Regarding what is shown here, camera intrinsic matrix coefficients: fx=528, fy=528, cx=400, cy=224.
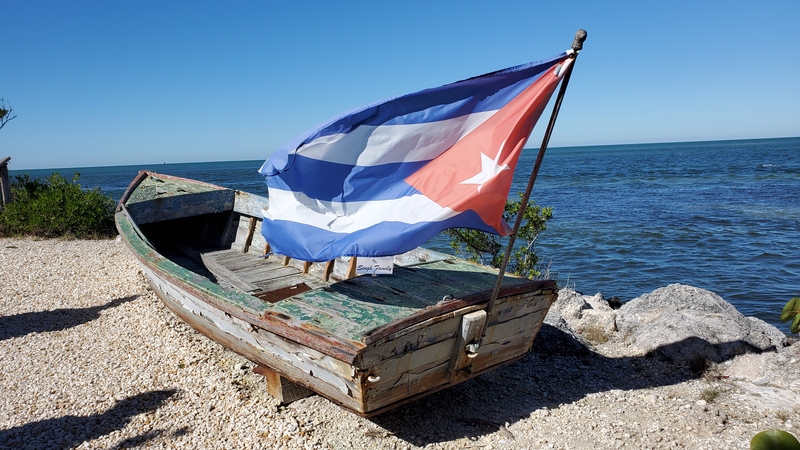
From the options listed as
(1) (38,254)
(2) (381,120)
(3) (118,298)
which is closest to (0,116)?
(1) (38,254)

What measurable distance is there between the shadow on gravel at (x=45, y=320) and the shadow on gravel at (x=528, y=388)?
191 inches

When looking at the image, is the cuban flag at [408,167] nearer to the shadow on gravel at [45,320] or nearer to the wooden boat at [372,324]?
the wooden boat at [372,324]

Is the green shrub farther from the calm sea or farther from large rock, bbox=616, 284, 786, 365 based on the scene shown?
the calm sea

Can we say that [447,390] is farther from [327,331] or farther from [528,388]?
[327,331]

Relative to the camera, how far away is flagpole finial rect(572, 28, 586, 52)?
3.66 metres

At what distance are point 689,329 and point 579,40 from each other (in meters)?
4.37

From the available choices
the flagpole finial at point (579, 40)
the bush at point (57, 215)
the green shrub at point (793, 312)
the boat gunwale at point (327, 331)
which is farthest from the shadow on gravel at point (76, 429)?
the bush at point (57, 215)

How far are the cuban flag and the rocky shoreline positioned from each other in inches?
67.2

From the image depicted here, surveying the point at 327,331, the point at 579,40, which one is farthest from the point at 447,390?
the point at 579,40

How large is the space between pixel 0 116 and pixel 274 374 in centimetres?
1678

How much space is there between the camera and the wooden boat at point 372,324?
388 cm

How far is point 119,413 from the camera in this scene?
482 cm

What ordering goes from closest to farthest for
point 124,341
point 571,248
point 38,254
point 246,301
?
point 246,301 < point 124,341 < point 38,254 < point 571,248

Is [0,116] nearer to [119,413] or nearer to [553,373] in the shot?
[119,413]
